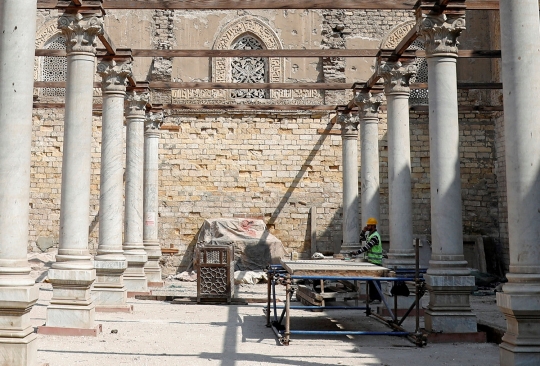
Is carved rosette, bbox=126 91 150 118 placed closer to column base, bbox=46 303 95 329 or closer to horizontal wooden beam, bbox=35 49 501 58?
horizontal wooden beam, bbox=35 49 501 58

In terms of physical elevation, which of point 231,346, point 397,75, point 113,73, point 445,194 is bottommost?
point 231,346

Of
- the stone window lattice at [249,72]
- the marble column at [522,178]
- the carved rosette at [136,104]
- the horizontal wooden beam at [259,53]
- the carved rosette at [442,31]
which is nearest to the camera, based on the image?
the marble column at [522,178]

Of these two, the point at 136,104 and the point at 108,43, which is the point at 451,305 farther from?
the point at 136,104

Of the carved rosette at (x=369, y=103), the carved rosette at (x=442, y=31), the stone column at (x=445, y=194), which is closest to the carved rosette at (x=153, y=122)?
the carved rosette at (x=369, y=103)

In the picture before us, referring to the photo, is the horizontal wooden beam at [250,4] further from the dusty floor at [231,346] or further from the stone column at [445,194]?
the dusty floor at [231,346]

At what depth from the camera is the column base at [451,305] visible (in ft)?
29.4

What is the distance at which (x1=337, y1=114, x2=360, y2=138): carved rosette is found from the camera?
17500 millimetres

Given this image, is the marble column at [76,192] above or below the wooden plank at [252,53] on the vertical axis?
below

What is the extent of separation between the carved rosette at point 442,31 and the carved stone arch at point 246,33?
11.5 meters

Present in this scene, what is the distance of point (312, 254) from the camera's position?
20.3 m

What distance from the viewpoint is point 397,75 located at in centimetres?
1218

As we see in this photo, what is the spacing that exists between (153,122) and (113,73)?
545 centimetres

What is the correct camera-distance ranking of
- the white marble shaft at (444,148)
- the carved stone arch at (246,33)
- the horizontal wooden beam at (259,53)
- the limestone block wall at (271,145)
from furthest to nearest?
the carved stone arch at (246,33)
the limestone block wall at (271,145)
the horizontal wooden beam at (259,53)
the white marble shaft at (444,148)

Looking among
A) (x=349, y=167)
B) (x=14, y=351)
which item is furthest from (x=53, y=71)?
(x=14, y=351)
